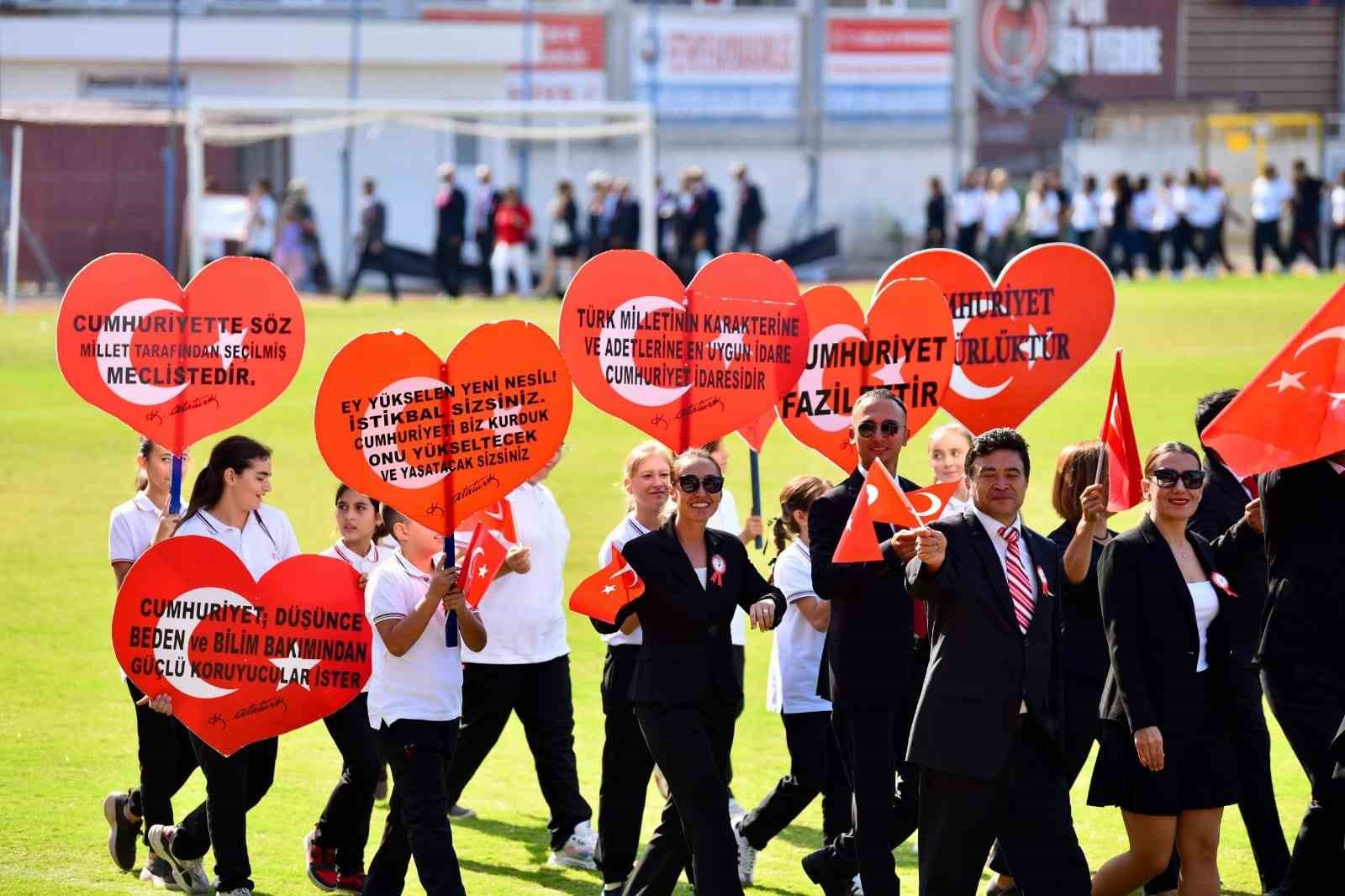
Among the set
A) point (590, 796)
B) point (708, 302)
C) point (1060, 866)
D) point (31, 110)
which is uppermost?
point (31, 110)

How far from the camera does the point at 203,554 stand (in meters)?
7.70

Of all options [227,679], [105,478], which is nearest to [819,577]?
[227,679]

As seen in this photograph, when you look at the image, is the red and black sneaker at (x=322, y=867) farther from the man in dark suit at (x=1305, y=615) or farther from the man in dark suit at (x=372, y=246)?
the man in dark suit at (x=372, y=246)

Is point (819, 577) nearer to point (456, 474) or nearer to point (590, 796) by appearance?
point (456, 474)

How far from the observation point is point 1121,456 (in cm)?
740

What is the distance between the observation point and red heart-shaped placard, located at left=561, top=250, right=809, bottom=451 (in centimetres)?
847

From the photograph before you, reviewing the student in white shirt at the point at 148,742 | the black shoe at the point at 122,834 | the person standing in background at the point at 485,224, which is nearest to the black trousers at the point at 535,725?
the student in white shirt at the point at 148,742

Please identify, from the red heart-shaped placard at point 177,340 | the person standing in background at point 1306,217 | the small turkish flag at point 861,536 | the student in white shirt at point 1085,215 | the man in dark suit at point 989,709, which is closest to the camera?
the man in dark suit at point 989,709

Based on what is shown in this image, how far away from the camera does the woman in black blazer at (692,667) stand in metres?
7.16

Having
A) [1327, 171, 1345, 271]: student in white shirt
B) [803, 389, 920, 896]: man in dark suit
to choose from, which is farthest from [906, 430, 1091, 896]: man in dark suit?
[1327, 171, 1345, 271]: student in white shirt

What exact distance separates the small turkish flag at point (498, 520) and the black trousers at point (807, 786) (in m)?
1.32

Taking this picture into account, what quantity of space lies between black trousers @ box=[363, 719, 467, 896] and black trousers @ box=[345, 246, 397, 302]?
84.9 ft

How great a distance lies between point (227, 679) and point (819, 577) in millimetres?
2217

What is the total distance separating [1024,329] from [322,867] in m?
3.75
